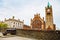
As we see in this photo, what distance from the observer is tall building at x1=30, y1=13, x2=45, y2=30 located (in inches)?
2874

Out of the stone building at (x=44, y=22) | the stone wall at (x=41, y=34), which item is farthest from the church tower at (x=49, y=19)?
the stone wall at (x=41, y=34)

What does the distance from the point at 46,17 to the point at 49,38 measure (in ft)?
187

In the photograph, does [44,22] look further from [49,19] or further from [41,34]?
[41,34]

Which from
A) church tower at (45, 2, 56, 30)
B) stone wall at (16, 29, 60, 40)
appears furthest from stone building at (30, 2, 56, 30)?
stone wall at (16, 29, 60, 40)

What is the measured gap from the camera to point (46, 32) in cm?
1875

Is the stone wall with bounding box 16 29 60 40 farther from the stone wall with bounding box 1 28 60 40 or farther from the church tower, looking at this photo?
the church tower

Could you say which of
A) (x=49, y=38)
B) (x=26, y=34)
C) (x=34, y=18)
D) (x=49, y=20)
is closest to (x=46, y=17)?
(x=49, y=20)

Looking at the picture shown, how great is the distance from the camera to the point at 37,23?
7450 cm

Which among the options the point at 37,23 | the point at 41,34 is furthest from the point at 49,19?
the point at 41,34

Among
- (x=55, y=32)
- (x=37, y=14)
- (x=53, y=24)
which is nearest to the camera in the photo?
(x=55, y=32)

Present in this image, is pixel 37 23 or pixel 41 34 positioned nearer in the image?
pixel 41 34

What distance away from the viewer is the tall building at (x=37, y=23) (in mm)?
73000

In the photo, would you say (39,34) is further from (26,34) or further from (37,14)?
(37,14)

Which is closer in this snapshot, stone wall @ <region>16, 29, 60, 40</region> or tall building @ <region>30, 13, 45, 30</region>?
stone wall @ <region>16, 29, 60, 40</region>
